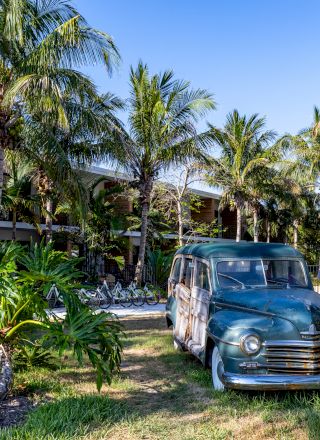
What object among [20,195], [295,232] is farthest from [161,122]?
[295,232]

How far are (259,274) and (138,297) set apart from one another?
33.0 feet

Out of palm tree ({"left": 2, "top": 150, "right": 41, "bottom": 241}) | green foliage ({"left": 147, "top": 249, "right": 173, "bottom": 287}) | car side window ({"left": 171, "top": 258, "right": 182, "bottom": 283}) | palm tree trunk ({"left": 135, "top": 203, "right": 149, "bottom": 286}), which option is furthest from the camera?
green foliage ({"left": 147, "top": 249, "right": 173, "bottom": 287})

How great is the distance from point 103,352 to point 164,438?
1.42 meters

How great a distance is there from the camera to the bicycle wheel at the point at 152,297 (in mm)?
16359

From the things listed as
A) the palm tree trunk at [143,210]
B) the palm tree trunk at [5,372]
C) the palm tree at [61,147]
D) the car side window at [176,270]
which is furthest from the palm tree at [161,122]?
the palm tree trunk at [5,372]

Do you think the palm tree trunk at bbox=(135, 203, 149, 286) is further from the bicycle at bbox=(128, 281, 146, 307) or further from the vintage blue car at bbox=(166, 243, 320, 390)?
the vintage blue car at bbox=(166, 243, 320, 390)

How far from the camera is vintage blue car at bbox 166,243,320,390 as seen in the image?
4926 mm

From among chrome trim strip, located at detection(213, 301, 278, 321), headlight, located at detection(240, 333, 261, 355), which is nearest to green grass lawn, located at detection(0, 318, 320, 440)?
headlight, located at detection(240, 333, 261, 355)

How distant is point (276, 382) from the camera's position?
4.78 metres

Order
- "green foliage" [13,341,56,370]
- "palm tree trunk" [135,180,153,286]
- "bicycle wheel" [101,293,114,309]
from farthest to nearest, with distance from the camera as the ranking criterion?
"palm tree trunk" [135,180,153,286], "bicycle wheel" [101,293,114,309], "green foliage" [13,341,56,370]

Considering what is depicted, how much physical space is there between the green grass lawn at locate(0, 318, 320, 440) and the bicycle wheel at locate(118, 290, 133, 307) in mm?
8789

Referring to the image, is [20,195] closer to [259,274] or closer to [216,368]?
[259,274]

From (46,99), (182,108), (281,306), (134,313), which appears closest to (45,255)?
(281,306)

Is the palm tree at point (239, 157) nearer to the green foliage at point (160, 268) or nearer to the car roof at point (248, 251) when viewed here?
the green foliage at point (160, 268)
